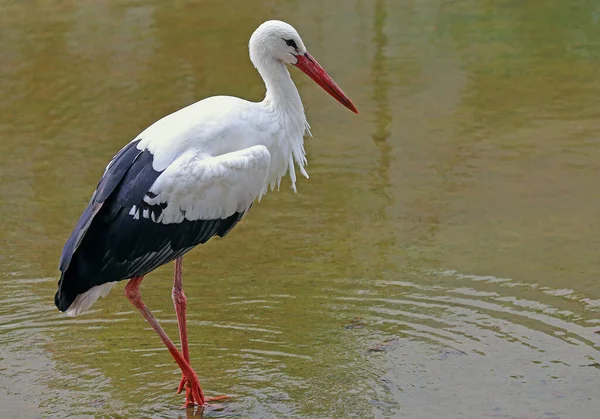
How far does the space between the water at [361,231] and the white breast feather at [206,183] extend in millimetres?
827

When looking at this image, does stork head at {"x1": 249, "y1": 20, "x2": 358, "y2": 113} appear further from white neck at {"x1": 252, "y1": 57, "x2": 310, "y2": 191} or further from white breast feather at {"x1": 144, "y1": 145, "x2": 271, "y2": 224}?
white breast feather at {"x1": 144, "y1": 145, "x2": 271, "y2": 224}

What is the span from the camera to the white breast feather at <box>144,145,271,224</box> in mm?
5391

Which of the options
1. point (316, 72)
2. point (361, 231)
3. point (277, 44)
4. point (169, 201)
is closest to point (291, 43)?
point (277, 44)

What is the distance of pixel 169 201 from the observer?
17.7 ft

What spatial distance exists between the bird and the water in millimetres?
496


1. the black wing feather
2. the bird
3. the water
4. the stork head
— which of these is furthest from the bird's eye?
the water

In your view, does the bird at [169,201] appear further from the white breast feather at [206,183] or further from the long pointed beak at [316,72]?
the long pointed beak at [316,72]

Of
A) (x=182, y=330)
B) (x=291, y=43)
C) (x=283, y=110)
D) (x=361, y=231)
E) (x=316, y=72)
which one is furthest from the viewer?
(x=361, y=231)

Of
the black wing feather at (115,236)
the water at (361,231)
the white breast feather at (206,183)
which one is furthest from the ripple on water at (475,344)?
the black wing feather at (115,236)

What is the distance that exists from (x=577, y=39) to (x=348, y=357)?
6.70 metres

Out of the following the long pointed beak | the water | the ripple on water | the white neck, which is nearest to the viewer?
the ripple on water

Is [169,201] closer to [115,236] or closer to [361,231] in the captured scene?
[115,236]

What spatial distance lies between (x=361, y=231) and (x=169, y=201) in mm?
2252

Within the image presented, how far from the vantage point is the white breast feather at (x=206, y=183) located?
5.39 metres
